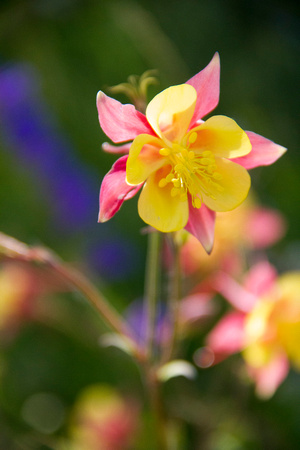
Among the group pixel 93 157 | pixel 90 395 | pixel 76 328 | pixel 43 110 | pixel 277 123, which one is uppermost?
pixel 43 110

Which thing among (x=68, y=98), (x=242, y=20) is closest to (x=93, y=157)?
(x=68, y=98)

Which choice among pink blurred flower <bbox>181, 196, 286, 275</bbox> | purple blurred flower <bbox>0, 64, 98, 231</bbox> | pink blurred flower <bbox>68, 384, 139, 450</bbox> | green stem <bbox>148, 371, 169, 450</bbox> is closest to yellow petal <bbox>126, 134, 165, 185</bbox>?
green stem <bbox>148, 371, 169, 450</bbox>

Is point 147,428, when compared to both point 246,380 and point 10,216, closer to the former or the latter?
point 246,380

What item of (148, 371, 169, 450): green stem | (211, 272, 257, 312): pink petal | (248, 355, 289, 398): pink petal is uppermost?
(211, 272, 257, 312): pink petal

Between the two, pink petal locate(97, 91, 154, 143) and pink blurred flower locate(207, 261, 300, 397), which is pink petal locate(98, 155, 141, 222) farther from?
pink blurred flower locate(207, 261, 300, 397)

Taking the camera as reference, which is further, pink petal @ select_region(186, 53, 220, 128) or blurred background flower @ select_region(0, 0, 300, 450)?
blurred background flower @ select_region(0, 0, 300, 450)
